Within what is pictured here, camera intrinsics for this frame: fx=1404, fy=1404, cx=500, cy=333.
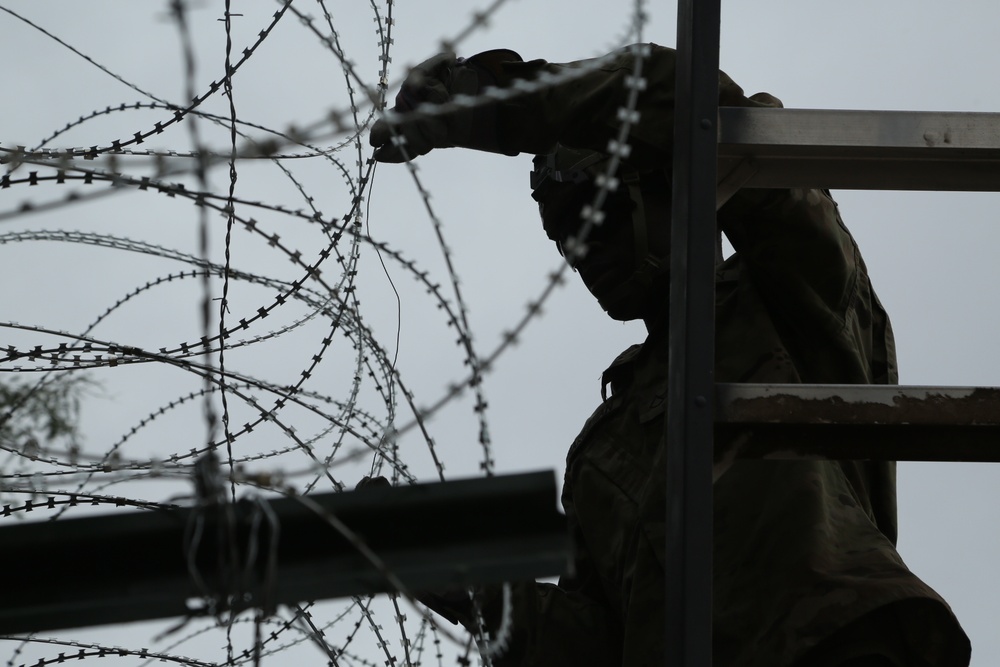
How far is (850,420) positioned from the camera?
8.87 ft

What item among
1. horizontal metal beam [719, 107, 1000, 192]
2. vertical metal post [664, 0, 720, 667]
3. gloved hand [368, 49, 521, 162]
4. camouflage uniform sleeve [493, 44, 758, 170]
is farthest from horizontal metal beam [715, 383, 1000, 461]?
gloved hand [368, 49, 521, 162]

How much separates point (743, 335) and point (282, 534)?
1.89 metres

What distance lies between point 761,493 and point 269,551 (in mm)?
1700

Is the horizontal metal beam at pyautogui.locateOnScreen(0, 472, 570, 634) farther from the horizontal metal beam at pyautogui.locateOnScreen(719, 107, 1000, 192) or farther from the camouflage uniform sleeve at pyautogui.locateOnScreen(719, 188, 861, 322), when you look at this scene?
the camouflage uniform sleeve at pyautogui.locateOnScreen(719, 188, 861, 322)

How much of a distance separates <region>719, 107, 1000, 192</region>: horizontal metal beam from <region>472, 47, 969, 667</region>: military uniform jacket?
1.03 ft

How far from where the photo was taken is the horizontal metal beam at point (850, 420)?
106 inches

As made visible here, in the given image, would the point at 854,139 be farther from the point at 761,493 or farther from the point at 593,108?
the point at 761,493

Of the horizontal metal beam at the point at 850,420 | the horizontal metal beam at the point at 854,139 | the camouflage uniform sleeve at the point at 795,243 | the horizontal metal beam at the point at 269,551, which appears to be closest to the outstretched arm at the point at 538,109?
the camouflage uniform sleeve at the point at 795,243

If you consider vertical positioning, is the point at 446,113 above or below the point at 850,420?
above

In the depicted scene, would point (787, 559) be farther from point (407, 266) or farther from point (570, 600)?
point (407, 266)

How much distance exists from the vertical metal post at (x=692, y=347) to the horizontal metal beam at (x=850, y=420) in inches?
3.0

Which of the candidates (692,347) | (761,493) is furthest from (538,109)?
(761,493)

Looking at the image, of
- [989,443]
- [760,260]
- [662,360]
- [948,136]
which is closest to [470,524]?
[989,443]

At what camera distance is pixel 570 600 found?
14.2ft
